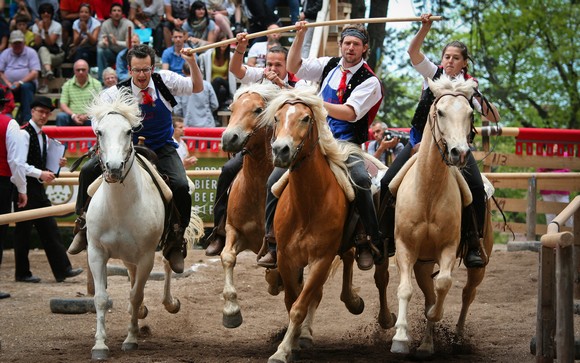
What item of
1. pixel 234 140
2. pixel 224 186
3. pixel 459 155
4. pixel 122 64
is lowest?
pixel 122 64

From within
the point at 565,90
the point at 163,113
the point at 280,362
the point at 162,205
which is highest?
the point at 163,113

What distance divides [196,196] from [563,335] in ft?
28.3

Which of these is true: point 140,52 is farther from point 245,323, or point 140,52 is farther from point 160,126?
point 245,323

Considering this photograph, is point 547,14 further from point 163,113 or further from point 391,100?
point 163,113

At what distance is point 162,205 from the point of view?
29.5ft

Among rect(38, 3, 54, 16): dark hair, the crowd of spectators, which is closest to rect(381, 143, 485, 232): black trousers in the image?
the crowd of spectators

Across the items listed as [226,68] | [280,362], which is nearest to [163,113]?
[280,362]

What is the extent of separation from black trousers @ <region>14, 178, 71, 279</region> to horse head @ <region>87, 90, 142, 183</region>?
454 centimetres

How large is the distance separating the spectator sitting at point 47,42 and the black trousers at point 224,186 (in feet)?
31.6

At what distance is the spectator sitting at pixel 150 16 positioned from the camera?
1853 cm

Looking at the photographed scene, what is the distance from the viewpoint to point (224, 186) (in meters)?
9.36

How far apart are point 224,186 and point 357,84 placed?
1530 millimetres

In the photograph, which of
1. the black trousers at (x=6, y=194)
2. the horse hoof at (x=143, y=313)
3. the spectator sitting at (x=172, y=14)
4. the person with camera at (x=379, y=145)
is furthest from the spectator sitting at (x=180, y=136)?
the spectator sitting at (x=172, y=14)

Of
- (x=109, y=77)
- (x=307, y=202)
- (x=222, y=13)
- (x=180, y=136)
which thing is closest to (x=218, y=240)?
(x=307, y=202)
